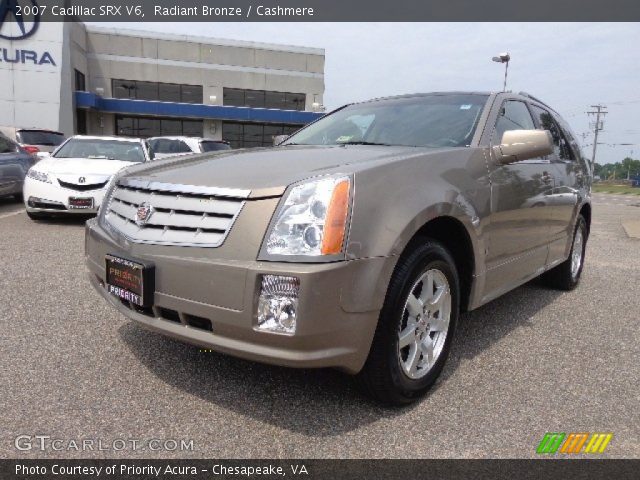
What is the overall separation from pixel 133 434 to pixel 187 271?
716 millimetres

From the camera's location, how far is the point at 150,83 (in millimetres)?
35406

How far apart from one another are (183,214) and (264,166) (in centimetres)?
46

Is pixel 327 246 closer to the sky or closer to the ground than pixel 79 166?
closer to the ground

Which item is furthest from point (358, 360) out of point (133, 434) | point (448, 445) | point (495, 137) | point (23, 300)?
point (23, 300)

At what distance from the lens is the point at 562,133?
4523mm

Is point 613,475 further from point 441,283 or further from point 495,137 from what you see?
point 495,137

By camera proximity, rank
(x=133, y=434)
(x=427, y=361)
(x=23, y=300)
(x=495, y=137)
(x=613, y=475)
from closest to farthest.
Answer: (x=613, y=475)
(x=133, y=434)
(x=427, y=361)
(x=495, y=137)
(x=23, y=300)

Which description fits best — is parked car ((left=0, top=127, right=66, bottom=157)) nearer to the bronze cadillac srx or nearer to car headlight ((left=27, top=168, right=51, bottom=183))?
car headlight ((left=27, top=168, right=51, bottom=183))

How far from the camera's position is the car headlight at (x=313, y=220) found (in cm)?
201

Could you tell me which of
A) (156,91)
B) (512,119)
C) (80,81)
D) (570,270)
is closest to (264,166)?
(512,119)

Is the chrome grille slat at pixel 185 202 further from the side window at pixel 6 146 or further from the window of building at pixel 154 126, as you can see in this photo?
the window of building at pixel 154 126

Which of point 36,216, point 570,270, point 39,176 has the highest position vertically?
point 39,176
